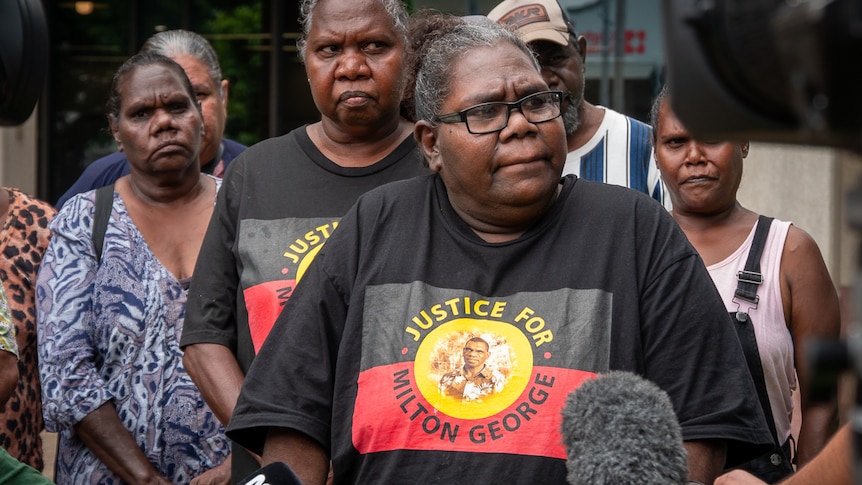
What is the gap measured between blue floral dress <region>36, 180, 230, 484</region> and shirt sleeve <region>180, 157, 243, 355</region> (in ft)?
1.69

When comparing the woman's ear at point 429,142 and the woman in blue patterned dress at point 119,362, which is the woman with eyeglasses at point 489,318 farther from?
the woman in blue patterned dress at point 119,362

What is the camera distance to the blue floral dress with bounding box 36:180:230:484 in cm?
404

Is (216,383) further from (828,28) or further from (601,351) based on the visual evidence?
(828,28)

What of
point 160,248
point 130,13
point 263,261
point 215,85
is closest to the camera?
point 263,261

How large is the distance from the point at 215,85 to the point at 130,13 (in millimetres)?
5232

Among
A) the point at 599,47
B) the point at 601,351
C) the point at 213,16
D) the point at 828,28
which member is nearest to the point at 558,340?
the point at 601,351

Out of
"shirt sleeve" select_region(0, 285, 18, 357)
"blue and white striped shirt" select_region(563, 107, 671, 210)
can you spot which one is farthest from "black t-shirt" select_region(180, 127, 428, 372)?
"blue and white striped shirt" select_region(563, 107, 671, 210)

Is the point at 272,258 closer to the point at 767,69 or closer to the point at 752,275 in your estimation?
the point at 752,275

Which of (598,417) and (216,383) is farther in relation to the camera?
(216,383)

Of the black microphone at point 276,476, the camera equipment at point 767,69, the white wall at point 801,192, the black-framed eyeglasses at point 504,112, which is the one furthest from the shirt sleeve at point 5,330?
the white wall at point 801,192

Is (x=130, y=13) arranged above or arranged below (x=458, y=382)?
above

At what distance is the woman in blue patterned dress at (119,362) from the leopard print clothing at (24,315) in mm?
95

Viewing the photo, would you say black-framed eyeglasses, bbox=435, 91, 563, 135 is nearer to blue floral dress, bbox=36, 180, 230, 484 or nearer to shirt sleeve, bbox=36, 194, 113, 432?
blue floral dress, bbox=36, 180, 230, 484

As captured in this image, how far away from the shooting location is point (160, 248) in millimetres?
4246
